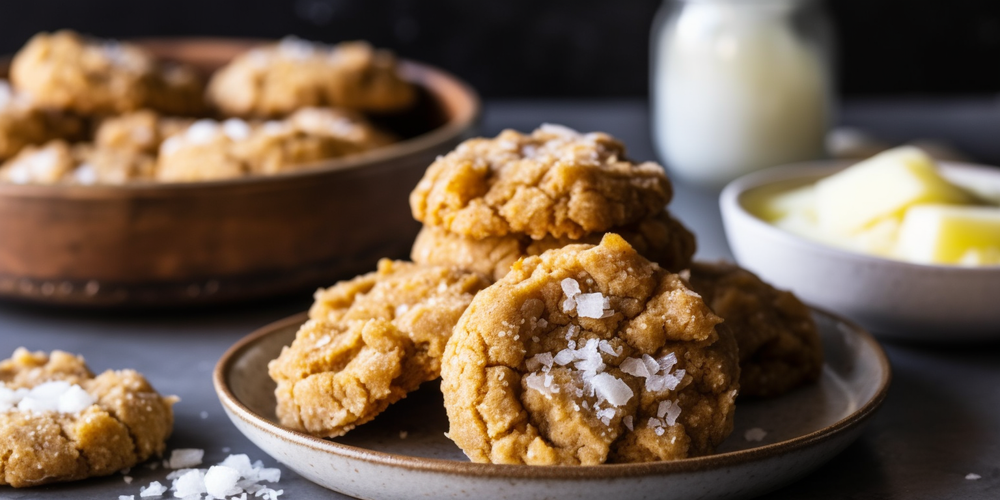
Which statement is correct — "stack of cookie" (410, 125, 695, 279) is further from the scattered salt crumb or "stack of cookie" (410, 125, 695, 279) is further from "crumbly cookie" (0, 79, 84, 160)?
"crumbly cookie" (0, 79, 84, 160)

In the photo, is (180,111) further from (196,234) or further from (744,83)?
(744,83)

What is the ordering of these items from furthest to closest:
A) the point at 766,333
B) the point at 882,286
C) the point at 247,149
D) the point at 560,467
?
the point at 247,149 → the point at 882,286 → the point at 766,333 → the point at 560,467

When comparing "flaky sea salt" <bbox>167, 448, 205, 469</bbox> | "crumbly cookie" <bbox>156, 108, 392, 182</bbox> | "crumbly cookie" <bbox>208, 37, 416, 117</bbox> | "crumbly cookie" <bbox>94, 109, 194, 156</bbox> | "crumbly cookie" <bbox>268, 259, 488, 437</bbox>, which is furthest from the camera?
"crumbly cookie" <bbox>208, 37, 416, 117</bbox>

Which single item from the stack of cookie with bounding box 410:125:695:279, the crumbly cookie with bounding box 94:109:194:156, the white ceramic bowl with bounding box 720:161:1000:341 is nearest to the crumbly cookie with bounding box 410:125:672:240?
the stack of cookie with bounding box 410:125:695:279

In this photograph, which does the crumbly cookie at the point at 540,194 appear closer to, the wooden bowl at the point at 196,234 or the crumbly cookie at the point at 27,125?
the wooden bowl at the point at 196,234

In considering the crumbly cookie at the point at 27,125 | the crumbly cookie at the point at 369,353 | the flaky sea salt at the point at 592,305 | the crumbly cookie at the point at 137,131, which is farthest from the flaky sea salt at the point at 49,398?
the crumbly cookie at the point at 27,125

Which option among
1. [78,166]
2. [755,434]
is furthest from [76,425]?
[78,166]
